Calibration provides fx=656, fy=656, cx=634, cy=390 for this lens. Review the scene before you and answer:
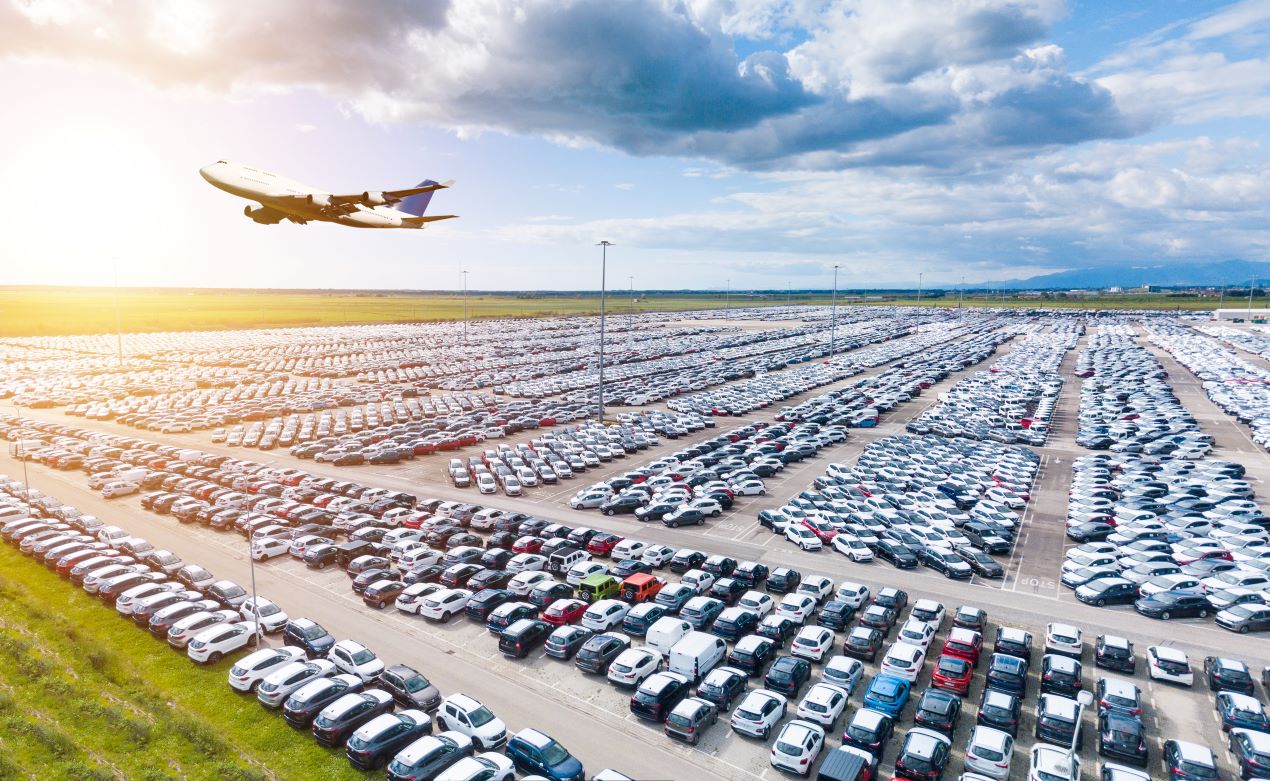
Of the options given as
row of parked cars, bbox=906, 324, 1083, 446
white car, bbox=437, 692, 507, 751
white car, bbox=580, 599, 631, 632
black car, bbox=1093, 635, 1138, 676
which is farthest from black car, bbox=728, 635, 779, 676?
row of parked cars, bbox=906, 324, 1083, 446

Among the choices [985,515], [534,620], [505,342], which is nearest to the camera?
[534,620]

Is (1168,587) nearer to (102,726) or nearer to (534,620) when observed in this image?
(534,620)

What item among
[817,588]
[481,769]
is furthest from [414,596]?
[817,588]

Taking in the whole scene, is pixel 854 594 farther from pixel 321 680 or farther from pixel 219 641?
pixel 219 641

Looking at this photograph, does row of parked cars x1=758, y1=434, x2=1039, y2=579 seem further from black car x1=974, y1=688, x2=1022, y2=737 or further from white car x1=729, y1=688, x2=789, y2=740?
white car x1=729, y1=688, x2=789, y2=740

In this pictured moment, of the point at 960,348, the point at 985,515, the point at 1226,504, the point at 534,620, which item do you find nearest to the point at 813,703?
the point at 534,620

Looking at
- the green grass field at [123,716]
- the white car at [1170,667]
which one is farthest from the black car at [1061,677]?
the green grass field at [123,716]

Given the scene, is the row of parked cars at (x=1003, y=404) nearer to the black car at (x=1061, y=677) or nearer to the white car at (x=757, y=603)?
the white car at (x=757, y=603)
